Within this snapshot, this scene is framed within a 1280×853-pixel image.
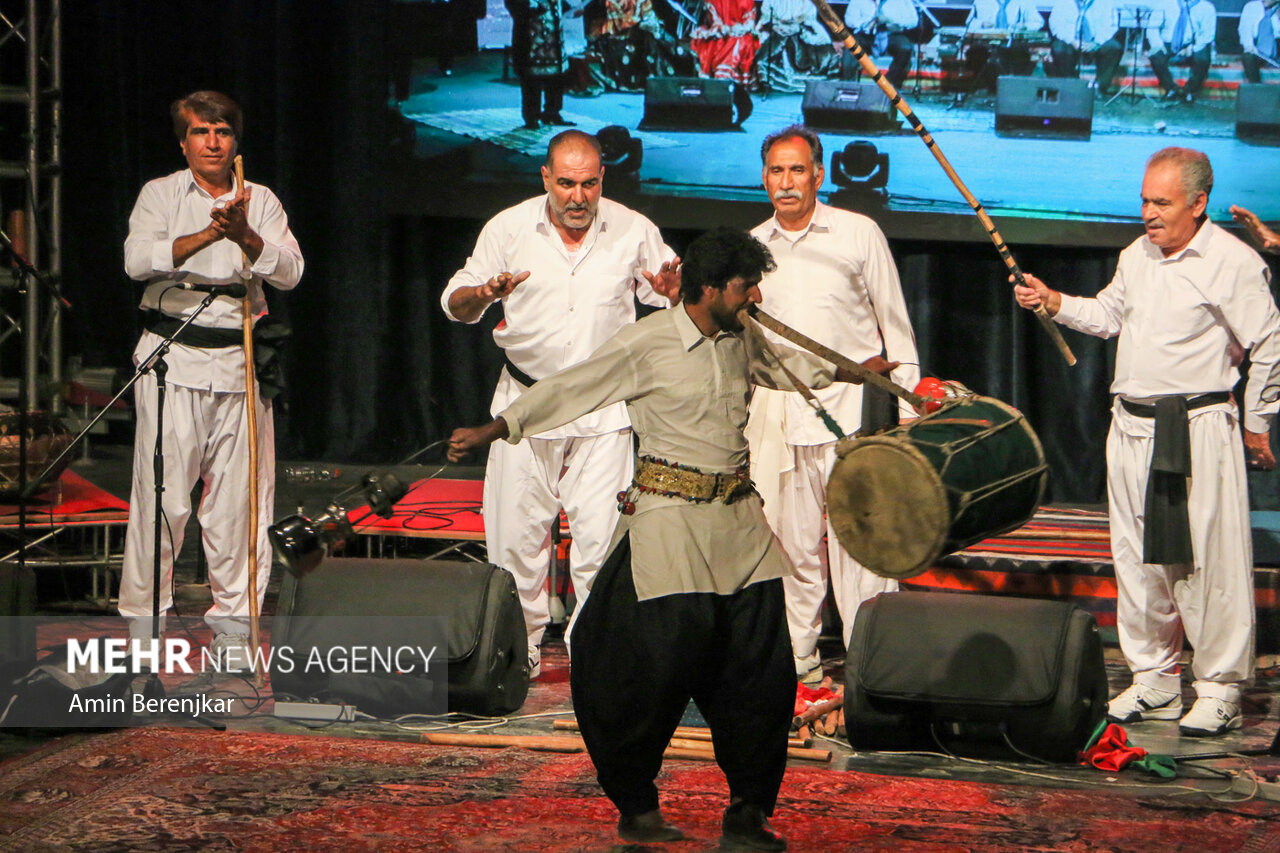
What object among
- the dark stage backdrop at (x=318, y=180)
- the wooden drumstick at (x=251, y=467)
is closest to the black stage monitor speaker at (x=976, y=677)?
the wooden drumstick at (x=251, y=467)

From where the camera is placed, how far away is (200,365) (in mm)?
5203

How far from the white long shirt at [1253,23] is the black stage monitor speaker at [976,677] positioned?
3993 mm

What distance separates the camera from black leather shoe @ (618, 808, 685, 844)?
11.6ft

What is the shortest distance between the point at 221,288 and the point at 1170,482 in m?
3.32

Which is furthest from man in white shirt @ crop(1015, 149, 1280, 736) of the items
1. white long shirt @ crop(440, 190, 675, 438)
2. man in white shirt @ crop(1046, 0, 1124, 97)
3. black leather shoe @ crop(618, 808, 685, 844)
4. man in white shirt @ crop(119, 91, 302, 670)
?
man in white shirt @ crop(119, 91, 302, 670)

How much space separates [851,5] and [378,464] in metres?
3.78

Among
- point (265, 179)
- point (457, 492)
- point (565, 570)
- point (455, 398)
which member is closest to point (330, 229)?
point (265, 179)

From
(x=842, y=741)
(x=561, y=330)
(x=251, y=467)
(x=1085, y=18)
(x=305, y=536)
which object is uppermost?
(x=1085, y=18)

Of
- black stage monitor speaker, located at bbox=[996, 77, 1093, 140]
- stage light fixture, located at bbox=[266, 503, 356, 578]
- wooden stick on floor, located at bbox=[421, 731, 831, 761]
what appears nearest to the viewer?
stage light fixture, located at bbox=[266, 503, 356, 578]

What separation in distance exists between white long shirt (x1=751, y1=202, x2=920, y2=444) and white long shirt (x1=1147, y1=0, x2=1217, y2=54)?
114 inches

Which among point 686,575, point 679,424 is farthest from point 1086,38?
point 686,575

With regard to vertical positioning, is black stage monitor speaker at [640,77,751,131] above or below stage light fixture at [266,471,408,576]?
above

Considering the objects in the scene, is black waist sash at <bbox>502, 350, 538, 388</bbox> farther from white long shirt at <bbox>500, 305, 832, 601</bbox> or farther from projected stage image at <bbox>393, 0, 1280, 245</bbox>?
projected stage image at <bbox>393, 0, 1280, 245</bbox>

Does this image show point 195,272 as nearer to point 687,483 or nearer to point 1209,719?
point 687,483
